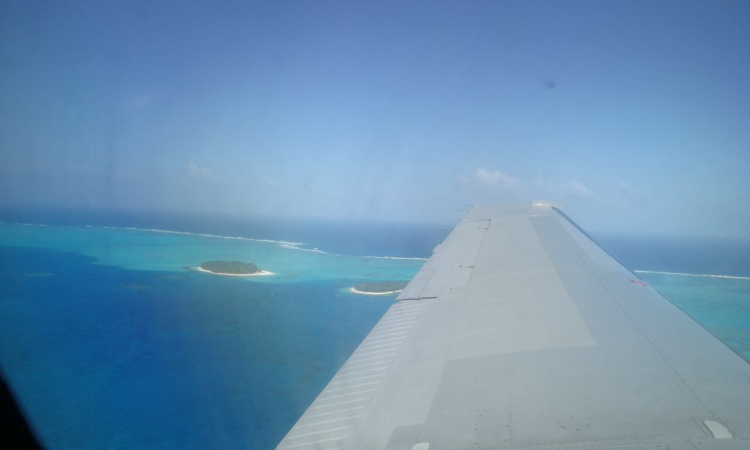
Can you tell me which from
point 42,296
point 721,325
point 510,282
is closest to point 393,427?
point 510,282

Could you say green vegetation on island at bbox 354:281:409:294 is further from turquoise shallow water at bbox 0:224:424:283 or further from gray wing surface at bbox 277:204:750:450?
gray wing surface at bbox 277:204:750:450

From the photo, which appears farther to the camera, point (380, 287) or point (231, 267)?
point (231, 267)

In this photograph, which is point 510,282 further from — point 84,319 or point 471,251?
point 84,319

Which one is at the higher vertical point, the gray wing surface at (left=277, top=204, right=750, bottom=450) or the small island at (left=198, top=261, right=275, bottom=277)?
the gray wing surface at (left=277, top=204, right=750, bottom=450)

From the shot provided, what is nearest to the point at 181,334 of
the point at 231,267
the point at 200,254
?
the point at 231,267

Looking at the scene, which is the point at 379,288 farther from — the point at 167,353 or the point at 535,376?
the point at 535,376

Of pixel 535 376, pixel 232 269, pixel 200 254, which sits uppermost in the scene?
pixel 535 376

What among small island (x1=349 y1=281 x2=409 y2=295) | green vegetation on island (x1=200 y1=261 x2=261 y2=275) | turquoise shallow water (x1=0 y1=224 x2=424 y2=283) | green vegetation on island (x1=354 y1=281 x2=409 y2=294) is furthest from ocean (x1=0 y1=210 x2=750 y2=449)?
green vegetation on island (x1=200 y1=261 x2=261 y2=275)
